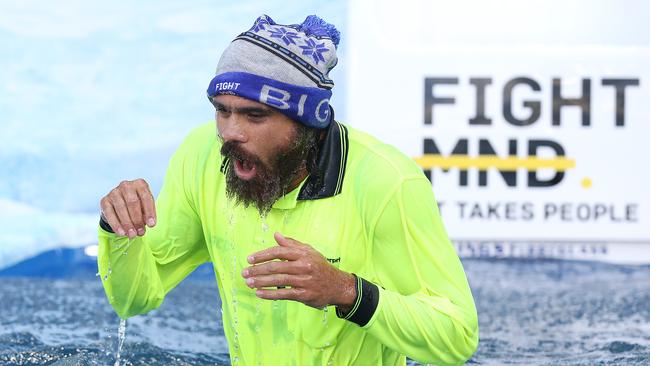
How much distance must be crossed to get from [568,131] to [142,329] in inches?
85.5

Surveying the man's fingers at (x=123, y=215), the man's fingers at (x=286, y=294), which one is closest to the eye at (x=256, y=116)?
the man's fingers at (x=123, y=215)

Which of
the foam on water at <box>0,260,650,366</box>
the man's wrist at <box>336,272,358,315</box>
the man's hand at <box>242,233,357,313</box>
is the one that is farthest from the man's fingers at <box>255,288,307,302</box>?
the foam on water at <box>0,260,650,366</box>

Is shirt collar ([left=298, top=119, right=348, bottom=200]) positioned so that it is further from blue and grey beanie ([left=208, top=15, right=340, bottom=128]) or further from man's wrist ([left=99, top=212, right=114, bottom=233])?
man's wrist ([left=99, top=212, right=114, bottom=233])

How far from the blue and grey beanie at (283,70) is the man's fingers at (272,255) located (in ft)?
1.35

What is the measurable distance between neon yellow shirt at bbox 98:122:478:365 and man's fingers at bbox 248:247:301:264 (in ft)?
0.77

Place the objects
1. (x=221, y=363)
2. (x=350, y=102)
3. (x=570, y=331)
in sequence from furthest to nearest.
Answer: (x=350, y=102)
(x=570, y=331)
(x=221, y=363)

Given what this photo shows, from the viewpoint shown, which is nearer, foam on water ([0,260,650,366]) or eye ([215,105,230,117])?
eye ([215,105,230,117])

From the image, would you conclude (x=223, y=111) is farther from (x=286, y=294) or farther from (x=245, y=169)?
(x=286, y=294)

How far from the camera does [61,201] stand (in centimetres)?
627

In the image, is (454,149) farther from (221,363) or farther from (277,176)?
(277,176)

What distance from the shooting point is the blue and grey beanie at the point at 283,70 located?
9.37 feet

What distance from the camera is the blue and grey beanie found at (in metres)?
2.86

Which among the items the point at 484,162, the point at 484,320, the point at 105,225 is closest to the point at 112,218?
the point at 105,225

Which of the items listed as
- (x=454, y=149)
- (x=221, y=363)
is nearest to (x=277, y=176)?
(x=221, y=363)
